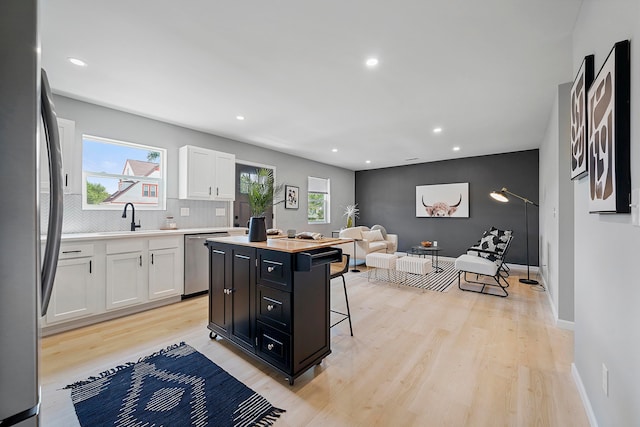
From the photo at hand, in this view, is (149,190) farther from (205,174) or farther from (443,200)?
(443,200)

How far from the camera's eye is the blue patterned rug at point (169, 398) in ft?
5.23

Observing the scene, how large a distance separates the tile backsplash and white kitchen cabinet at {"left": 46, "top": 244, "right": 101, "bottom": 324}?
0.59m

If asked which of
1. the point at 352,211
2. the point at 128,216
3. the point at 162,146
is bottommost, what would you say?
the point at 128,216

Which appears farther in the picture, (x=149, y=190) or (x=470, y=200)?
(x=470, y=200)

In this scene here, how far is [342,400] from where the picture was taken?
1.75 m

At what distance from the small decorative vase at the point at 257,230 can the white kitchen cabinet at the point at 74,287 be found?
1922 millimetres

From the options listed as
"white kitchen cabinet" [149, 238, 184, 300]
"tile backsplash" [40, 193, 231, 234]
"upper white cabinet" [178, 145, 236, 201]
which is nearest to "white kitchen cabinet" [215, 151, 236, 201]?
"upper white cabinet" [178, 145, 236, 201]

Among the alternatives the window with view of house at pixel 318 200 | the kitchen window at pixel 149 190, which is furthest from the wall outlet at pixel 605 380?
the window with view of house at pixel 318 200

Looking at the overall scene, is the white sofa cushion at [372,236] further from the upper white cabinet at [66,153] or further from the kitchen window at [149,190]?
the upper white cabinet at [66,153]

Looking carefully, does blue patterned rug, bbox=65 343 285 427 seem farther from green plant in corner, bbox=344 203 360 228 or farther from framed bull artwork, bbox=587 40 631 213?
green plant in corner, bbox=344 203 360 228

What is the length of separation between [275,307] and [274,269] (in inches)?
11.1

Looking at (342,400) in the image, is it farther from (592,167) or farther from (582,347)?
(592,167)

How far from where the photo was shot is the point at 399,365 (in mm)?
2137

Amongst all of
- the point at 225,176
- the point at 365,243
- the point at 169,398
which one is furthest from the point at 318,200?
the point at 169,398
